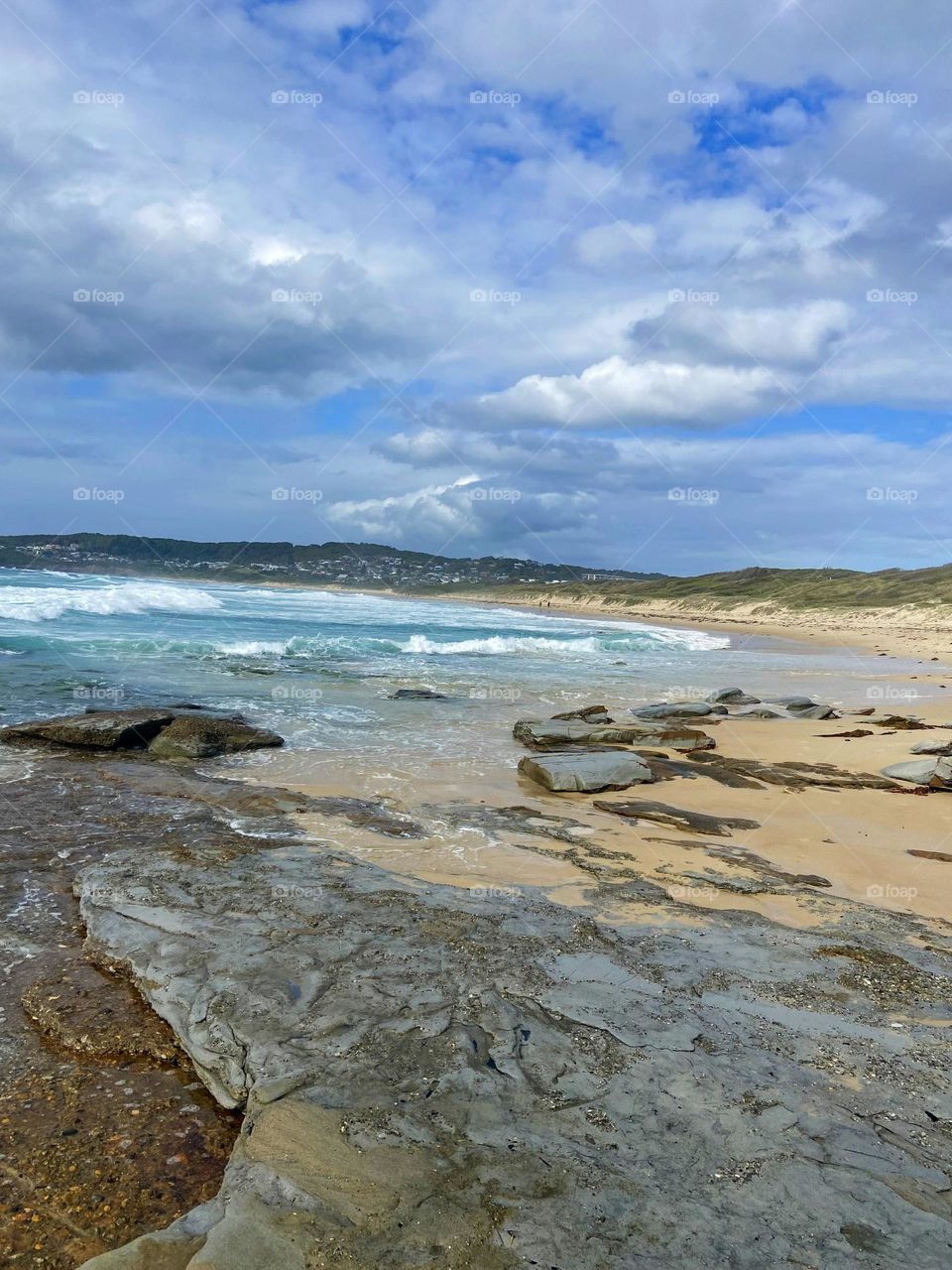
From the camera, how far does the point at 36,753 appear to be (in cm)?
1055

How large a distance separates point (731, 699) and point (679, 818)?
10873mm

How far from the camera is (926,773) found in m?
11.1

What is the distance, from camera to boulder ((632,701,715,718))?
16203mm

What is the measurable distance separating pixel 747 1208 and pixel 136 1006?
3.27 metres

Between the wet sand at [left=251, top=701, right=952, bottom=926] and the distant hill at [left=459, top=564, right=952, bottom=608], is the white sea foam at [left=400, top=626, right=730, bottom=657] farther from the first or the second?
the distant hill at [left=459, top=564, right=952, bottom=608]

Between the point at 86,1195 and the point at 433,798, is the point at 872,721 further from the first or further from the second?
the point at 86,1195

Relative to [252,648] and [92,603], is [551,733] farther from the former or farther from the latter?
[92,603]

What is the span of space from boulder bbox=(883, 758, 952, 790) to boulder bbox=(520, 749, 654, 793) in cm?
395

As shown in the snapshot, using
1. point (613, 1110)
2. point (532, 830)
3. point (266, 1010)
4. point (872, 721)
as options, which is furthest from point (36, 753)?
point (872, 721)
